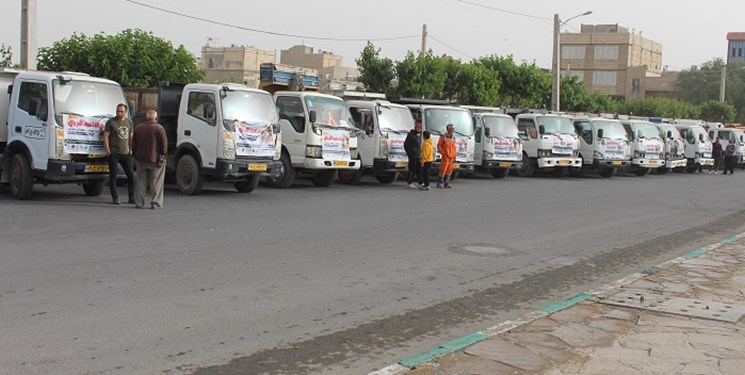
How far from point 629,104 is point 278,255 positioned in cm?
6818

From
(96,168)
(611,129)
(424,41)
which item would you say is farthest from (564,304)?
(424,41)

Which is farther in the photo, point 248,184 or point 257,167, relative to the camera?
point 248,184

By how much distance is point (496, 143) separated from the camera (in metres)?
25.8

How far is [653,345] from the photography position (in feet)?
21.5

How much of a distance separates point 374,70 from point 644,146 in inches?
544

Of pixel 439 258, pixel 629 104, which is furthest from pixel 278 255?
pixel 629 104

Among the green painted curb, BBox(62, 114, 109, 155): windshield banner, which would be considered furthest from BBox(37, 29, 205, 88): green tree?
the green painted curb

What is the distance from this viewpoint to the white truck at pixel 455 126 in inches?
919

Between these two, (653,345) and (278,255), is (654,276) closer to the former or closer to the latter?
(653,345)

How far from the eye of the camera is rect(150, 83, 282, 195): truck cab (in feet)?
53.6

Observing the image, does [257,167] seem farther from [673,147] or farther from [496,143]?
[673,147]

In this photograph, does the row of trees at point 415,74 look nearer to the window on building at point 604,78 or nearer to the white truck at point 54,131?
the white truck at point 54,131

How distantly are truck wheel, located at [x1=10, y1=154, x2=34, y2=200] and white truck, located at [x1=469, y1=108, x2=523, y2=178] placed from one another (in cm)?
1489

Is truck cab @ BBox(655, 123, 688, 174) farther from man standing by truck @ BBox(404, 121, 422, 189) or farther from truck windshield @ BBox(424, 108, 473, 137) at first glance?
man standing by truck @ BBox(404, 121, 422, 189)
